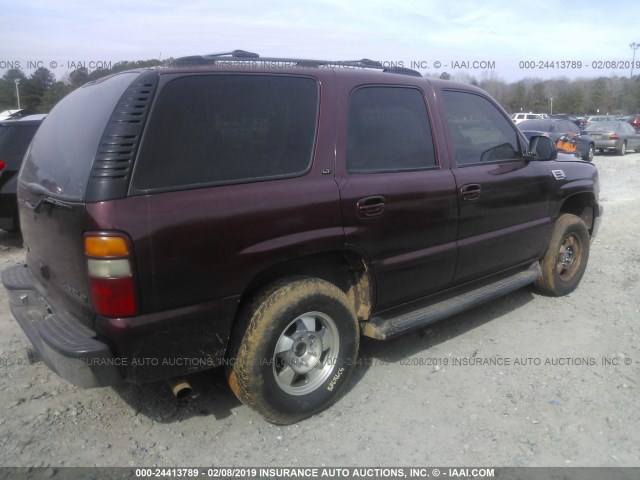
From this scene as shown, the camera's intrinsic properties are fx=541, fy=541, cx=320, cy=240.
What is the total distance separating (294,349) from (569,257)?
3.39 metres

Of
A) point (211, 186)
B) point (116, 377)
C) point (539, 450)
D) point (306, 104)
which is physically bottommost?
point (539, 450)

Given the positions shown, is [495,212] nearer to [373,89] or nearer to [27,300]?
[373,89]

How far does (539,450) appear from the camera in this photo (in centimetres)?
293

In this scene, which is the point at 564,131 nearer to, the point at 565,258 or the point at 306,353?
the point at 565,258

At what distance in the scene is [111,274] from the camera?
241 cm

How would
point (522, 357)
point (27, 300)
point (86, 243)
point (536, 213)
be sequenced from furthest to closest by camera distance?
point (536, 213) → point (522, 357) → point (27, 300) → point (86, 243)

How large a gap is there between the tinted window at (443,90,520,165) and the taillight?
2.42 meters

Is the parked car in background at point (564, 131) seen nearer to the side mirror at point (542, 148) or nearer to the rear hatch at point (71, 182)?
the side mirror at point (542, 148)

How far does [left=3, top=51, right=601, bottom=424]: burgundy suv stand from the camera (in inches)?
97.5

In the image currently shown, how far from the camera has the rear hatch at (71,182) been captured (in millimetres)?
2449

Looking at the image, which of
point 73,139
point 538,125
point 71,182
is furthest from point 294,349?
point 538,125

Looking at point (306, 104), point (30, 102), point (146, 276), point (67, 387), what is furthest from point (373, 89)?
point (30, 102)

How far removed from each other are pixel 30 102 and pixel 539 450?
10.5 m

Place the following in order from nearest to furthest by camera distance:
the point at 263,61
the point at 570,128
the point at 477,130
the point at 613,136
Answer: the point at 263,61 < the point at 477,130 < the point at 570,128 < the point at 613,136
